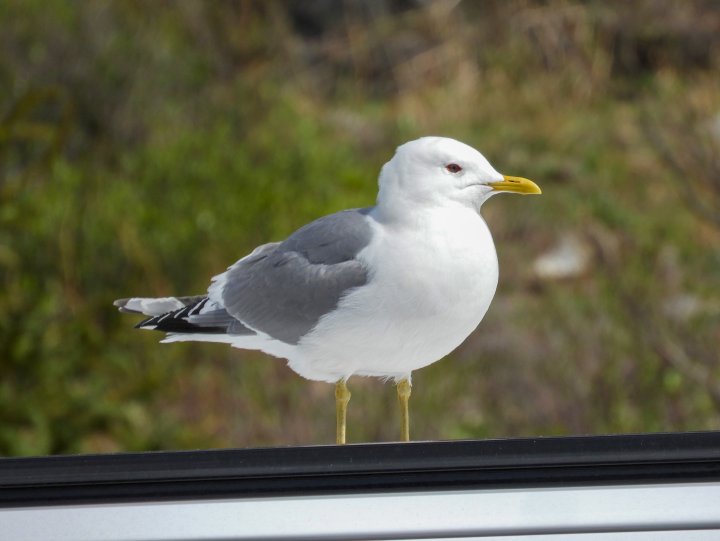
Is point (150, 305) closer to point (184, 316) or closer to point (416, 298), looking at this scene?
point (184, 316)

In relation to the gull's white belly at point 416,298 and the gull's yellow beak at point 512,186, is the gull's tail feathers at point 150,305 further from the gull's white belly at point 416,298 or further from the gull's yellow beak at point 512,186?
the gull's yellow beak at point 512,186

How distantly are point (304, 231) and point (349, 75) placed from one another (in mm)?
5574

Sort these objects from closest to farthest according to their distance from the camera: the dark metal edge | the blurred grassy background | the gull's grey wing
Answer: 1. the dark metal edge
2. the gull's grey wing
3. the blurred grassy background

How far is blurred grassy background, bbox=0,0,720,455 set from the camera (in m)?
3.62

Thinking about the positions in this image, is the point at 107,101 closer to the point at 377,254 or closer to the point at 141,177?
the point at 141,177

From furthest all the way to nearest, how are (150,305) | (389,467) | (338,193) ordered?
(338,193) → (150,305) → (389,467)

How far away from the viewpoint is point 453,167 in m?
1.13

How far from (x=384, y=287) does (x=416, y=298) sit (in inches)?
1.9

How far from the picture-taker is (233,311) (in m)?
1.28

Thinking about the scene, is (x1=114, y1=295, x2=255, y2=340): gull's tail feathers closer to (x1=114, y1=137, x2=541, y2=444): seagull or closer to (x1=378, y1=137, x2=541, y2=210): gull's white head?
(x1=114, y1=137, x2=541, y2=444): seagull

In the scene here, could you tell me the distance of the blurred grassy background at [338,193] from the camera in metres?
3.62

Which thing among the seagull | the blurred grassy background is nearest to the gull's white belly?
the seagull

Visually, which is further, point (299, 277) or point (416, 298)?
point (299, 277)

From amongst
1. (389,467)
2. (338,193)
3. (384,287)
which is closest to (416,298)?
(384,287)
